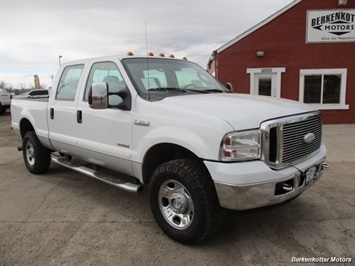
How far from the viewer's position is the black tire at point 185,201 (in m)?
2.95

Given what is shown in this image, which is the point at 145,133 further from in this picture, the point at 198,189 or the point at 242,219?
the point at 242,219

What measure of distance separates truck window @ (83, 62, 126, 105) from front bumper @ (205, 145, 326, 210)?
156 centimetres

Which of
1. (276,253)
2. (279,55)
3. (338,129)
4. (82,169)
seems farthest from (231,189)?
(279,55)

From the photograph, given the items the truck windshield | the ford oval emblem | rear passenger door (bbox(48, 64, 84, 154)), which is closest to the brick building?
the truck windshield

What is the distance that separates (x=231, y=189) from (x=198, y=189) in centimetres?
35

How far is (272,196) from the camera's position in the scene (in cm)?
282

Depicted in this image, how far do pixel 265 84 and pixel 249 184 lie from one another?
1057 cm

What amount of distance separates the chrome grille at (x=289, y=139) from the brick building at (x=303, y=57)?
9.32 meters

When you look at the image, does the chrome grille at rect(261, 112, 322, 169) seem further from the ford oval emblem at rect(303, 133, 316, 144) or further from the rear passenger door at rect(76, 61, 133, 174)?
the rear passenger door at rect(76, 61, 133, 174)

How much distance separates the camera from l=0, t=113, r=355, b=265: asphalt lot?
3035 mm

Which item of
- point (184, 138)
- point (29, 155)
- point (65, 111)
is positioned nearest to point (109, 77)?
point (65, 111)

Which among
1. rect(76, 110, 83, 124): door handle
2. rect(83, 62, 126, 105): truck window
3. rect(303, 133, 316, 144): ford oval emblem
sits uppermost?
rect(83, 62, 126, 105): truck window

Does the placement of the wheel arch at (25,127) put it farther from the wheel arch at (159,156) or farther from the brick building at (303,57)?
the brick building at (303,57)

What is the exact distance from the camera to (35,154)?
223 inches
